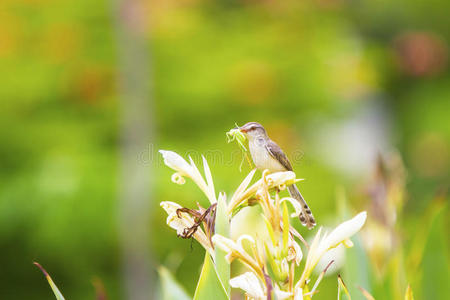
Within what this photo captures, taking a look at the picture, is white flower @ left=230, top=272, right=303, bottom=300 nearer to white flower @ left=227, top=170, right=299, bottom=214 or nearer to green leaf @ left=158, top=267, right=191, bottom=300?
white flower @ left=227, top=170, right=299, bottom=214

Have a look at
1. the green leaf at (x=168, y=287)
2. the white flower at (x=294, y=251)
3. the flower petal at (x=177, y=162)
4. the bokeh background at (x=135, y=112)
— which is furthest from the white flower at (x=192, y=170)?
the bokeh background at (x=135, y=112)

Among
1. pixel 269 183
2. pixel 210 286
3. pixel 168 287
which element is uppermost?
pixel 269 183

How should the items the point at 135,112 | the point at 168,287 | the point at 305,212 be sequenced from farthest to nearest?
the point at 135,112 → the point at 168,287 → the point at 305,212

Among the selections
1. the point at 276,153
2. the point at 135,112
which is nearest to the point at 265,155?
the point at 276,153

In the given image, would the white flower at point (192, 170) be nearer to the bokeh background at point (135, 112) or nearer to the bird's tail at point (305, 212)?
the bird's tail at point (305, 212)

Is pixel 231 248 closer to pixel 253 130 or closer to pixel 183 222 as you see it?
pixel 183 222

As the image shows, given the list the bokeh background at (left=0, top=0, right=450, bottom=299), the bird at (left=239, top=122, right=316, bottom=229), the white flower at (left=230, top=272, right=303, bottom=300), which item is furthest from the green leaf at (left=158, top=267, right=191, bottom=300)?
the bokeh background at (left=0, top=0, right=450, bottom=299)
